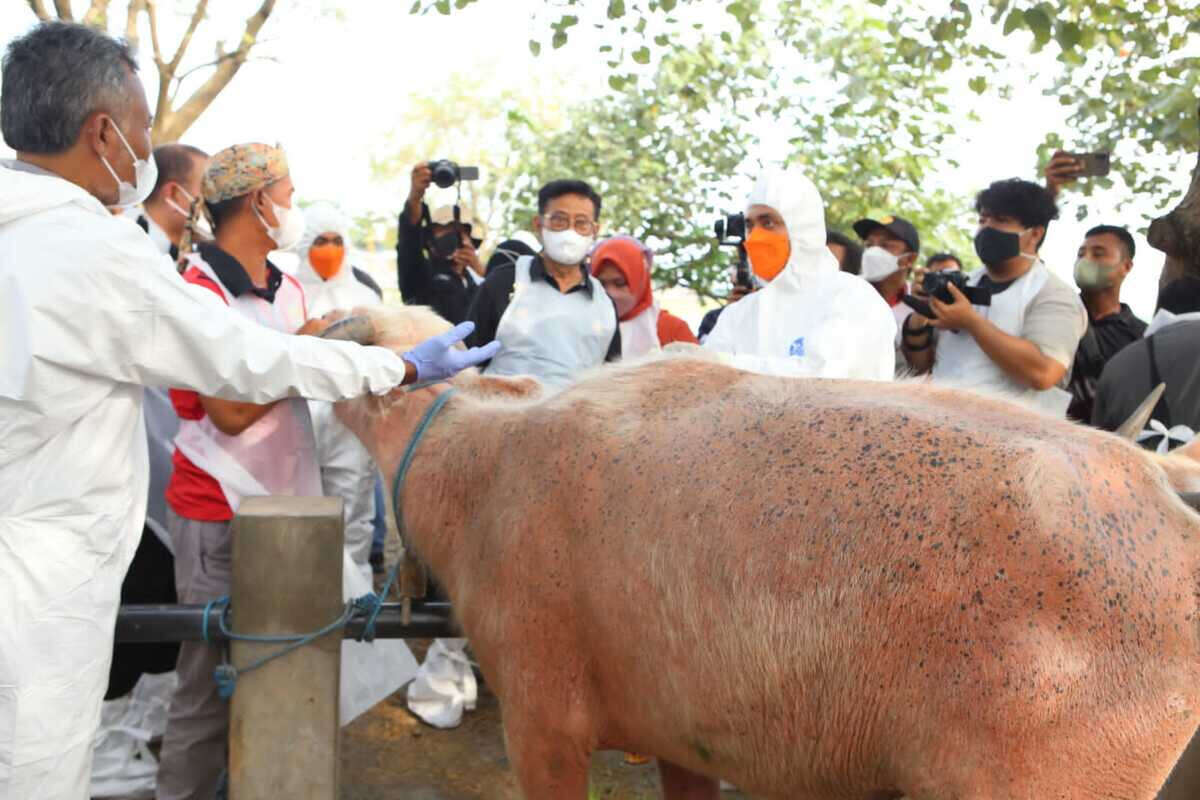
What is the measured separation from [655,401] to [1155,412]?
2.46 metres

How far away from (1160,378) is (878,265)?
279 cm

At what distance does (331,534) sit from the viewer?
2.70 metres

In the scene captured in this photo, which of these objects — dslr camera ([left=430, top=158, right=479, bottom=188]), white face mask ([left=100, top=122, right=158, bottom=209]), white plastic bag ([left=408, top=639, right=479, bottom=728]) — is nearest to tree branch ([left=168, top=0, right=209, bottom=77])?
dslr camera ([left=430, top=158, right=479, bottom=188])

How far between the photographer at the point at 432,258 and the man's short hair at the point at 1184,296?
11.4ft

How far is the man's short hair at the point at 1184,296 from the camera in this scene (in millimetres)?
4172

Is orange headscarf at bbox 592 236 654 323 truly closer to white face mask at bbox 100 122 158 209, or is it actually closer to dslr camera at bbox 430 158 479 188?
dslr camera at bbox 430 158 479 188

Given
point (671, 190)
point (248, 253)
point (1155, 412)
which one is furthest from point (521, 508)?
point (671, 190)

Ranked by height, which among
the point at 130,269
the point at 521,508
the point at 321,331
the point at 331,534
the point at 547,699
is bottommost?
the point at 547,699

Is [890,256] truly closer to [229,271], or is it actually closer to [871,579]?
[229,271]

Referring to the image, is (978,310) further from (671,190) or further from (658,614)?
(671,190)

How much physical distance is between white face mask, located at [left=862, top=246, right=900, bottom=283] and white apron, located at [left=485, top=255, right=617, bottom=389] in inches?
88.5

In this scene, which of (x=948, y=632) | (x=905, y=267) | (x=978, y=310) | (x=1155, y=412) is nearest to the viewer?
(x=948, y=632)

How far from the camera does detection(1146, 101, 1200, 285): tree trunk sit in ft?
17.8

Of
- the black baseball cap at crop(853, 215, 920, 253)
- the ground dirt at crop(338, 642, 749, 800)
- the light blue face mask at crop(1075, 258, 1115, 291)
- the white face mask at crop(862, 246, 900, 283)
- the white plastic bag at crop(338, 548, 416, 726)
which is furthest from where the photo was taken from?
the black baseball cap at crop(853, 215, 920, 253)
